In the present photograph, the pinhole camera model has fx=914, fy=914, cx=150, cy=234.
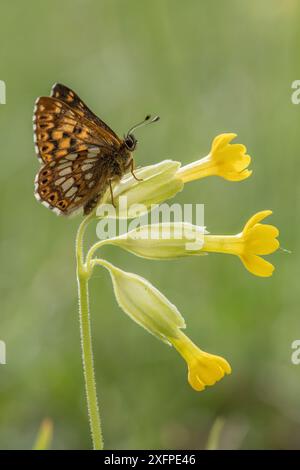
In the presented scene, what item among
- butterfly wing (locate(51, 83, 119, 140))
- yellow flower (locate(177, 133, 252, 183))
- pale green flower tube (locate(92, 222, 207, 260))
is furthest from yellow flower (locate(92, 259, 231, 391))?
butterfly wing (locate(51, 83, 119, 140))

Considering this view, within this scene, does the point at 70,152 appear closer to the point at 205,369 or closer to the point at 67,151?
the point at 67,151

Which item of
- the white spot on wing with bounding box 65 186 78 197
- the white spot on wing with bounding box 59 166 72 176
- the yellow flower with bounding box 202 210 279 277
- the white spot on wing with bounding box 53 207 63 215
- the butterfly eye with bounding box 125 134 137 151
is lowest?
the yellow flower with bounding box 202 210 279 277

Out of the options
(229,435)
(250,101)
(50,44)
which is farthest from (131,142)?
(50,44)

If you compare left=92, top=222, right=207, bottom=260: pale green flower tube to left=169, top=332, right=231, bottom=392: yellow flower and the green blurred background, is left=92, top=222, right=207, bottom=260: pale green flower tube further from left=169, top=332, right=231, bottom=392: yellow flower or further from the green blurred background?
the green blurred background
